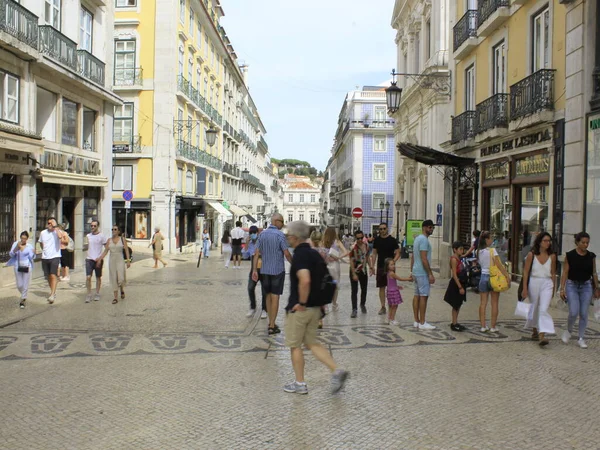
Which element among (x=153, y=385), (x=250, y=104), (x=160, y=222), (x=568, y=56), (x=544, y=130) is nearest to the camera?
(x=153, y=385)

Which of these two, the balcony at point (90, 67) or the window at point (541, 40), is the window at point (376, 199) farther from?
the window at point (541, 40)

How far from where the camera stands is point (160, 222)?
3003cm

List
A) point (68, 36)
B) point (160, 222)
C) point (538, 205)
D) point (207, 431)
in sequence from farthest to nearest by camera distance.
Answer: point (160, 222) < point (68, 36) < point (538, 205) < point (207, 431)

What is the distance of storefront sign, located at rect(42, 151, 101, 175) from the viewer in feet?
53.3

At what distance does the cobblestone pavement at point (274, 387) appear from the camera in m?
4.36

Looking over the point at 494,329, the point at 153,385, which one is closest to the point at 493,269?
the point at 494,329

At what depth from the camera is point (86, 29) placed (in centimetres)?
1908

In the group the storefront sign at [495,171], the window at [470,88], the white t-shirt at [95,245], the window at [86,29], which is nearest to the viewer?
the white t-shirt at [95,245]

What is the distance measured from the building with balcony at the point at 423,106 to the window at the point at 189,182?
12814 millimetres

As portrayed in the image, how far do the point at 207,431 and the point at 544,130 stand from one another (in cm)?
1166

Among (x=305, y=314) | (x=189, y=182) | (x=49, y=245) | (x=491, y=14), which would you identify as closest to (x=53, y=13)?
(x=49, y=245)

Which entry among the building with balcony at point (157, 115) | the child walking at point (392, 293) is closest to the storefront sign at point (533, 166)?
the child walking at point (392, 293)

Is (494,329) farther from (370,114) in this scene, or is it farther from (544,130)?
(370,114)

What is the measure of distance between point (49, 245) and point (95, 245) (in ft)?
2.91
